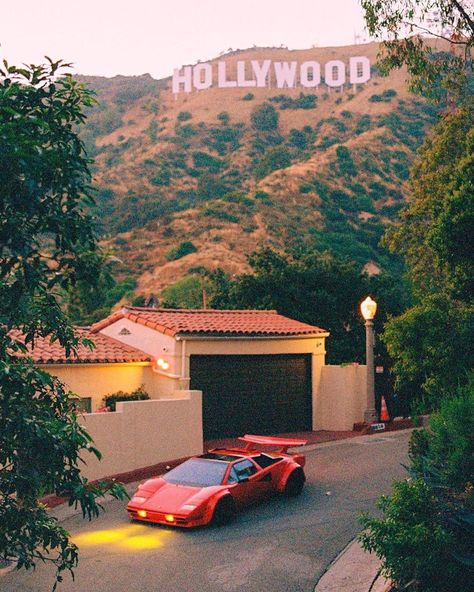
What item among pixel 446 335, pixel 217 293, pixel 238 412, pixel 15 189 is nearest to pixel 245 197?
pixel 217 293

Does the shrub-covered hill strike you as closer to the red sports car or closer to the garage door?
the garage door

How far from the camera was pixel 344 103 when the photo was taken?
118m

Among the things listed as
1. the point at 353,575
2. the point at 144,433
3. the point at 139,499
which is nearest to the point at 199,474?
the point at 139,499

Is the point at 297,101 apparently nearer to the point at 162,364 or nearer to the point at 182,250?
the point at 182,250

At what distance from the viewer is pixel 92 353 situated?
21.3 m

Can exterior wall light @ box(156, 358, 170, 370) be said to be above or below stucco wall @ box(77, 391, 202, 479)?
above

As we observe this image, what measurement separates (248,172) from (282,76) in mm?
49246

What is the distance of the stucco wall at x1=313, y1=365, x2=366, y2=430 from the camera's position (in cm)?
2572

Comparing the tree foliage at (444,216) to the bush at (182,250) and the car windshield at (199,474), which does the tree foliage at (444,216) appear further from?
the bush at (182,250)

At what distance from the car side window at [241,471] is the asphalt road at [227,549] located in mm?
694

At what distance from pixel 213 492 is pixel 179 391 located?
279 inches

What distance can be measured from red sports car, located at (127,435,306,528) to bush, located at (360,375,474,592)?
4.16 meters

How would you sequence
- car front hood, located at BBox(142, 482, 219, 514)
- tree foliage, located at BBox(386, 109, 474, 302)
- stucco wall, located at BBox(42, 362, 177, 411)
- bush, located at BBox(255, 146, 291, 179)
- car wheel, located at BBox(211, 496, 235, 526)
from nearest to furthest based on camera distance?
1. car front hood, located at BBox(142, 482, 219, 514)
2. car wheel, located at BBox(211, 496, 235, 526)
3. tree foliage, located at BBox(386, 109, 474, 302)
4. stucco wall, located at BBox(42, 362, 177, 411)
5. bush, located at BBox(255, 146, 291, 179)

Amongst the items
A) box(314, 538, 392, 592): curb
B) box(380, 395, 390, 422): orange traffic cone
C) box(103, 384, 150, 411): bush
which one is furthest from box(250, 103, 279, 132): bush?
box(314, 538, 392, 592): curb
